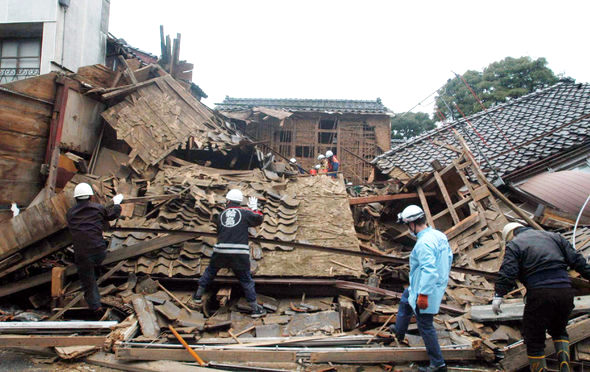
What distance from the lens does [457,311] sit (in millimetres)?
4793

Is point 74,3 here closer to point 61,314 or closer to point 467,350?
point 61,314

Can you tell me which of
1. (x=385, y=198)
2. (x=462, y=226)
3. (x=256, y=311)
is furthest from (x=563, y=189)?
(x=256, y=311)

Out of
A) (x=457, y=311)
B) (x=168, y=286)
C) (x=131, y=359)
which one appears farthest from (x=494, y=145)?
(x=131, y=359)

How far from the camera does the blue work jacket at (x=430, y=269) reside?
3.52m

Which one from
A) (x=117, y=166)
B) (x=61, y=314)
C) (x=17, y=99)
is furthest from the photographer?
(x=117, y=166)

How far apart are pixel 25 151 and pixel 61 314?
360 cm

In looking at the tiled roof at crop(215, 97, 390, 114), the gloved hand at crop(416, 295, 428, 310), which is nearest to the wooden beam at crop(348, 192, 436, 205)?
the gloved hand at crop(416, 295, 428, 310)

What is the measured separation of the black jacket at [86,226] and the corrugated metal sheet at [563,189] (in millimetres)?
9643

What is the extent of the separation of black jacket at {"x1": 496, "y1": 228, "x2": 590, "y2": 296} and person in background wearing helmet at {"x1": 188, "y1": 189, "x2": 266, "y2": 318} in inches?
115

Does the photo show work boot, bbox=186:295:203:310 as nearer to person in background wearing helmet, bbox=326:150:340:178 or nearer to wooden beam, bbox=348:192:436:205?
wooden beam, bbox=348:192:436:205

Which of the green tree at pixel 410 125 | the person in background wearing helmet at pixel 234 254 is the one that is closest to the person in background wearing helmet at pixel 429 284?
the person in background wearing helmet at pixel 234 254

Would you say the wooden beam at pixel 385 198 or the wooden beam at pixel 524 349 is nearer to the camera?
the wooden beam at pixel 524 349

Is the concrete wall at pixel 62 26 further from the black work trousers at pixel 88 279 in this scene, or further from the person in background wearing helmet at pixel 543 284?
the person in background wearing helmet at pixel 543 284

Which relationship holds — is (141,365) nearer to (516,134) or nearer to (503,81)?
(516,134)
